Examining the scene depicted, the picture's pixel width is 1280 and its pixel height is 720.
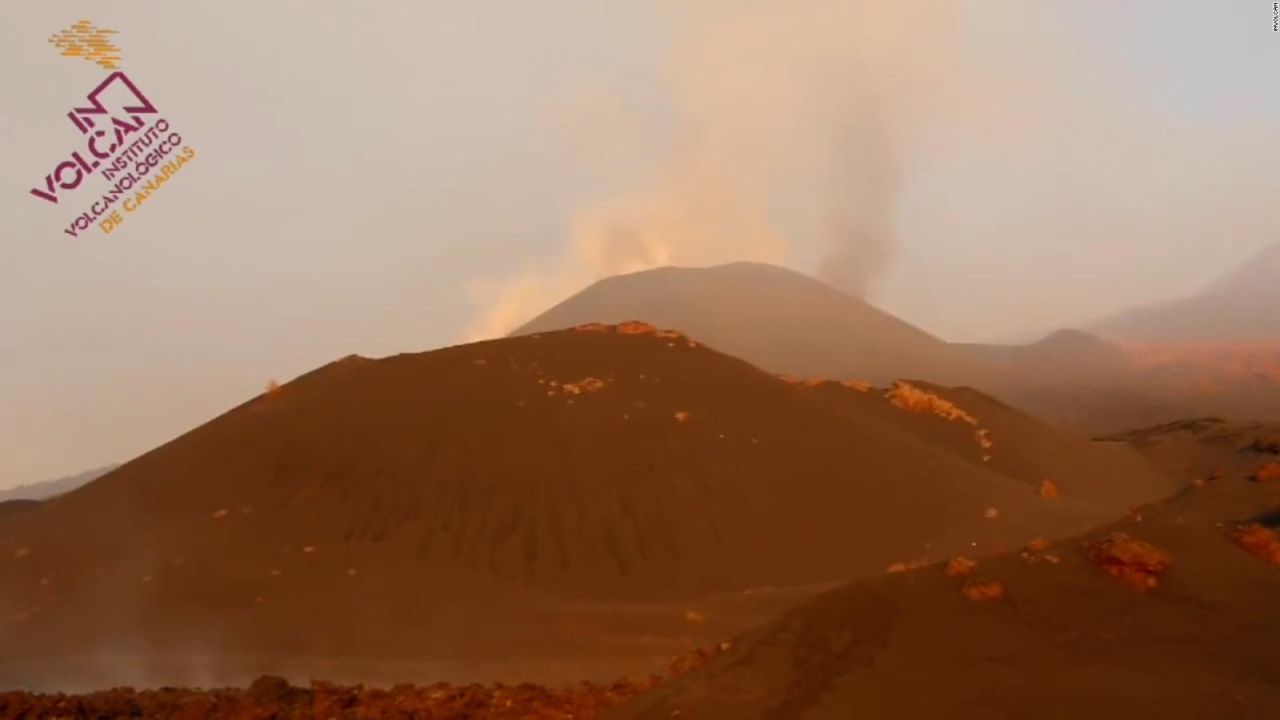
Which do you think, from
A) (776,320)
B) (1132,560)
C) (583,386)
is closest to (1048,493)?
(583,386)

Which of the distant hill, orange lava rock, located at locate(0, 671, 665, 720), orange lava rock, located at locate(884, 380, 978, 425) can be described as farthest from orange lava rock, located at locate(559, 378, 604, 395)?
the distant hill

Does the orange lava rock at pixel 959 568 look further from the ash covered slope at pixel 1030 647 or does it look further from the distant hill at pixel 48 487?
the distant hill at pixel 48 487

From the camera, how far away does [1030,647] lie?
7973 mm

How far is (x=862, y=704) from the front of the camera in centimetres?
741

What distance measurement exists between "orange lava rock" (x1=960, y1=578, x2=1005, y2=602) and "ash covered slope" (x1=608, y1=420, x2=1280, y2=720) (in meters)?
0.08

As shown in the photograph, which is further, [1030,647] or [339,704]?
[339,704]

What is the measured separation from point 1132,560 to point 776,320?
8701 cm

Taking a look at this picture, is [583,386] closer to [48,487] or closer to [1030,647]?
[1030,647]

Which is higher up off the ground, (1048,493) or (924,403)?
(924,403)

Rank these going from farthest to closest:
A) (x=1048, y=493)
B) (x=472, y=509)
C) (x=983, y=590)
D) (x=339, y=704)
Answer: (x=1048, y=493) < (x=472, y=509) < (x=339, y=704) < (x=983, y=590)

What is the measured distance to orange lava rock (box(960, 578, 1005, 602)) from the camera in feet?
29.0

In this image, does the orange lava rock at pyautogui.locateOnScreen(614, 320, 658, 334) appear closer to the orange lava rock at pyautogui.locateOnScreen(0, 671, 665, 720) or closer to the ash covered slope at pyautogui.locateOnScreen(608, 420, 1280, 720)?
the orange lava rock at pyautogui.locateOnScreen(0, 671, 665, 720)

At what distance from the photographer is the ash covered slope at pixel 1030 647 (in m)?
7.02

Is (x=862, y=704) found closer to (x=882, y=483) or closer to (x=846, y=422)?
(x=882, y=483)
